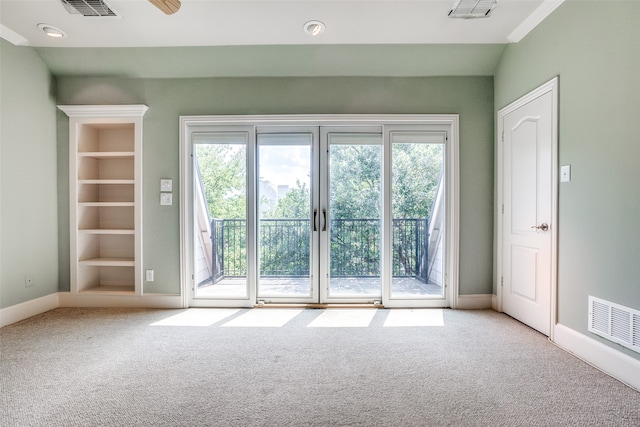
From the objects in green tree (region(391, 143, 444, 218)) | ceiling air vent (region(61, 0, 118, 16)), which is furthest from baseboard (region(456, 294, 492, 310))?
ceiling air vent (region(61, 0, 118, 16))

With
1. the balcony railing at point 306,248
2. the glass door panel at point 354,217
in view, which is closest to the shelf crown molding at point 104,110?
the balcony railing at point 306,248

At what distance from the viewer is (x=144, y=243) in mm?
3332

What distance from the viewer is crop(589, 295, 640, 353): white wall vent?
185 centimetres

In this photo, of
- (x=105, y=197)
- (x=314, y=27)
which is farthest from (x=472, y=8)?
(x=105, y=197)

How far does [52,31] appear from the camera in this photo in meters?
2.79

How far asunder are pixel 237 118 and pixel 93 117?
1652mm

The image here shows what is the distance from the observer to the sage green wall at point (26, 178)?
2846mm

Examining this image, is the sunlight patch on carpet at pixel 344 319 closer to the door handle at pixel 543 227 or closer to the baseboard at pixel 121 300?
the baseboard at pixel 121 300

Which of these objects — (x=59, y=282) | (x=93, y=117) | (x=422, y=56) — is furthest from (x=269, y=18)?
(x=59, y=282)

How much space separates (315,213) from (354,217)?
18.3 inches

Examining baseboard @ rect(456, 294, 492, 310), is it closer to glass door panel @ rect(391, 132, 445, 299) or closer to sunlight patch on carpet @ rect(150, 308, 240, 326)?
glass door panel @ rect(391, 132, 445, 299)

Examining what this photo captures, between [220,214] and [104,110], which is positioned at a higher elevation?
[104,110]

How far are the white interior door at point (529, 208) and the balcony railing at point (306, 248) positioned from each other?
85 cm

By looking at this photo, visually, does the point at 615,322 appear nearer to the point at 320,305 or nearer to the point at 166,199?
the point at 320,305
